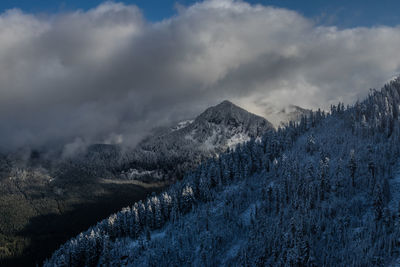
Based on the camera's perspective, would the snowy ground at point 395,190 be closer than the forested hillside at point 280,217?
No

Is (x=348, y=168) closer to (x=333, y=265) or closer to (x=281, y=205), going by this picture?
(x=281, y=205)

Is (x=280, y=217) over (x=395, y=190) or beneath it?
beneath

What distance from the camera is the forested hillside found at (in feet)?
359

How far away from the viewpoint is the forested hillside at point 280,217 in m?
110

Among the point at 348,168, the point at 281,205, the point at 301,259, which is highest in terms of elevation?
the point at 348,168

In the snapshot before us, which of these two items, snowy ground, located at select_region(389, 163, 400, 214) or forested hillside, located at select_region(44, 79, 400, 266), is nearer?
forested hillside, located at select_region(44, 79, 400, 266)

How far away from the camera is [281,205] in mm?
148125

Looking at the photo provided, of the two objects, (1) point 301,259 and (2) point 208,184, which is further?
(2) point 208,184

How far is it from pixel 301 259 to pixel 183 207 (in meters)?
91.9

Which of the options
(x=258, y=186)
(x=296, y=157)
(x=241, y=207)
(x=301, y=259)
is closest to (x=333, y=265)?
(x=301, y=259)

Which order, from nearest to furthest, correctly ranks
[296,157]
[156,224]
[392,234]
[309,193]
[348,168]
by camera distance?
[392,234] → [309,193] → [348,168] → [156,224] → [296,157]

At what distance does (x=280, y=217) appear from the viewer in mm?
137875

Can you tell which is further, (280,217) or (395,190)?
(280,217)

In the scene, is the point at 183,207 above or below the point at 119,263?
above
